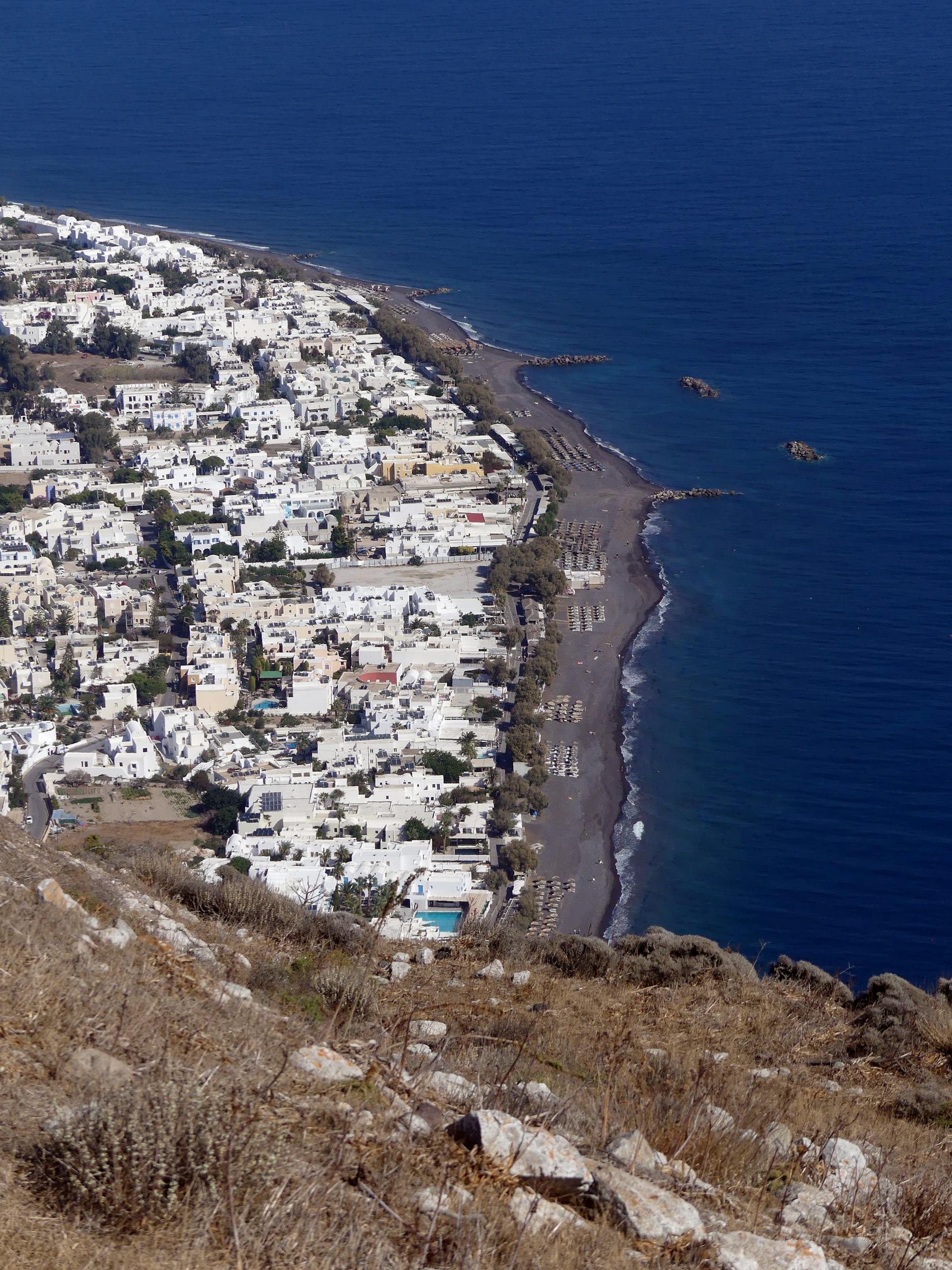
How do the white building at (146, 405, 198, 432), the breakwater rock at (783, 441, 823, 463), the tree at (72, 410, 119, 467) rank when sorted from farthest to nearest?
1. the white building at (146, 405, 198, 432)
2. the tree at (72, 410, 119, 467)
3. the breakwater rock at (783, 441, 823, 463)

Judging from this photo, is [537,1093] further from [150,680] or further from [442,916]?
→ [150,680]

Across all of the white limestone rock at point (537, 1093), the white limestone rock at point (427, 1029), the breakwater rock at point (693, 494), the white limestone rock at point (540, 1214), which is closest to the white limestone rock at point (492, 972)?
the white limestone rock at point (427, 1029)

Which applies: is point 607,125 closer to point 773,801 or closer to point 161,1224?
point 773,801

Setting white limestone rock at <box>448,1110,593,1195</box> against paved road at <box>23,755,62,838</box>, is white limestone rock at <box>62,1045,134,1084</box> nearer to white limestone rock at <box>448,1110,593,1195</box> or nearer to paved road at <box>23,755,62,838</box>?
white limestone rock at <box>448,1110,593,1195</box>

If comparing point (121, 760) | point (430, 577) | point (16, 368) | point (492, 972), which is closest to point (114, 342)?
point (16, 368)

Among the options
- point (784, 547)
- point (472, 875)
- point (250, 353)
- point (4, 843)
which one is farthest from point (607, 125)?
point (4, 843)

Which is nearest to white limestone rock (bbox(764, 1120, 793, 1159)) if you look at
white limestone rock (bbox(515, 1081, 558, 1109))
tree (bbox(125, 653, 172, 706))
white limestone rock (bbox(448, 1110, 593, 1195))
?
white limestone rock (bbox(515, 1081, 558, 1109))

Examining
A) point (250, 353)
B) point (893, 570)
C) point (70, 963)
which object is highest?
point (250, 353)
